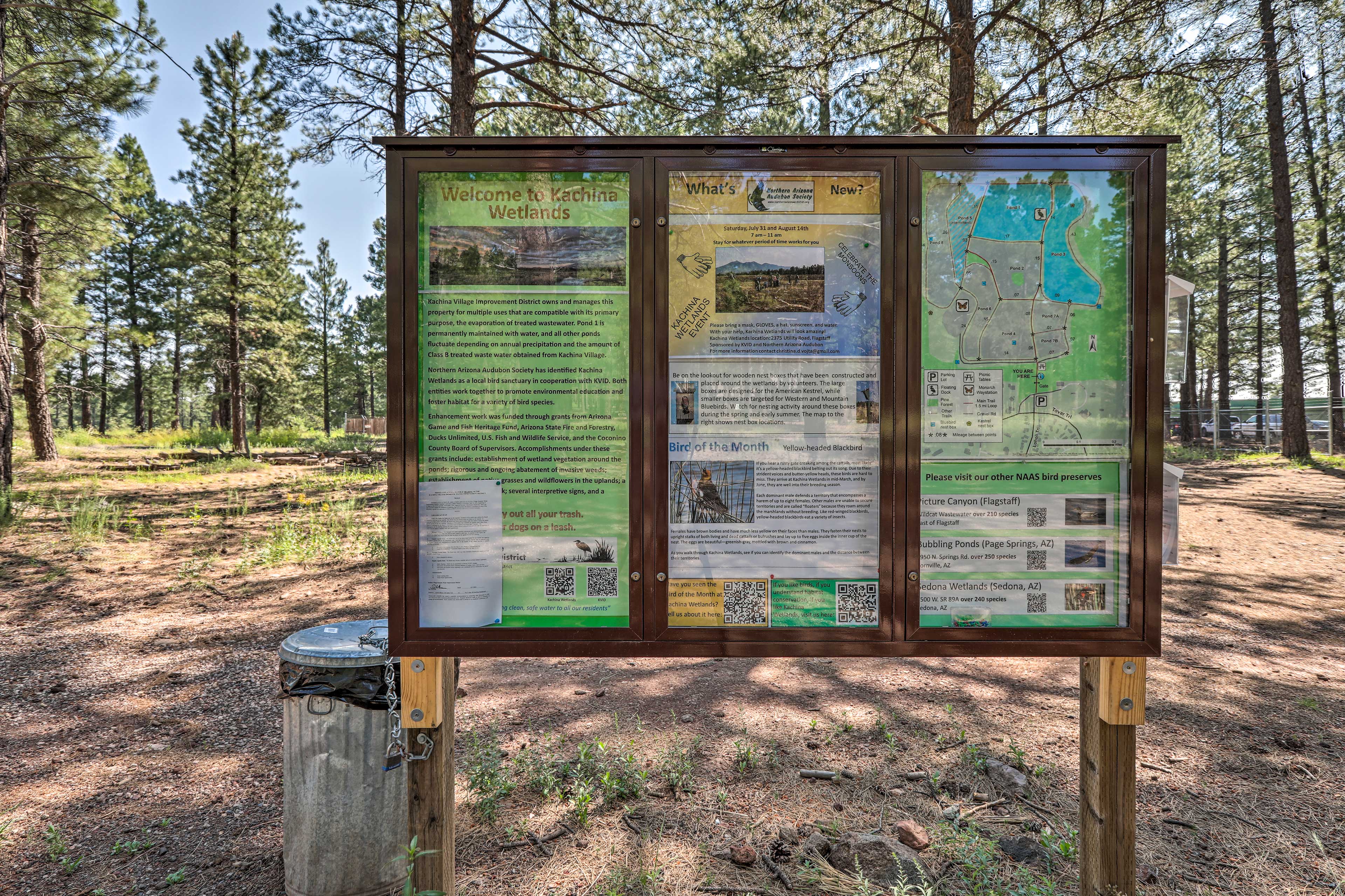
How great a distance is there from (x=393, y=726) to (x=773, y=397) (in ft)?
5.75

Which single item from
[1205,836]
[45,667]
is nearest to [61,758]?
[45,667]

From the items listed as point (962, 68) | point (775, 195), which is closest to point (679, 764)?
point (775, 195)

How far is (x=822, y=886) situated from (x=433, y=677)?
5.15 ft

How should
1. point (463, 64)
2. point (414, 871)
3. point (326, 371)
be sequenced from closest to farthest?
point (414, 871) < point (463, 64) < point (326, 371)

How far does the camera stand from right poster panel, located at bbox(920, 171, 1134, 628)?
198 cm

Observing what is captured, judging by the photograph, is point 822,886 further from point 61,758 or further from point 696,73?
point 696,73

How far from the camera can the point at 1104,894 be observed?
2039 mm

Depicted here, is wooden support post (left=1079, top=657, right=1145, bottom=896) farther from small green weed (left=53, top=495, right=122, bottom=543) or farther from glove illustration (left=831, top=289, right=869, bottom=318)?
small green weed (left=53, top=495, right=122, bottom=543)

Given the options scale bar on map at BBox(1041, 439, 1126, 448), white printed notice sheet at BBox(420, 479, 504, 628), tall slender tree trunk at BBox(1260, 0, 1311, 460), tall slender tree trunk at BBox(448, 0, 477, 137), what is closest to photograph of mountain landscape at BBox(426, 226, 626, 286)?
white printed notice sheet at BBox(420, 479, 504, 628)

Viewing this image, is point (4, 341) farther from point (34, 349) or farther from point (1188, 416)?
point (1188, 416)

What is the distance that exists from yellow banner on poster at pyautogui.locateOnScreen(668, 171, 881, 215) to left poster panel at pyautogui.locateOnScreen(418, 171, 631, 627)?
0.20 m

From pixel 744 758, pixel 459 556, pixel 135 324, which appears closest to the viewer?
pixel 459 556

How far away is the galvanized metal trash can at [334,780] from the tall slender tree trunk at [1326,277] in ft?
73.8

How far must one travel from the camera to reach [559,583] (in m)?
1.98
